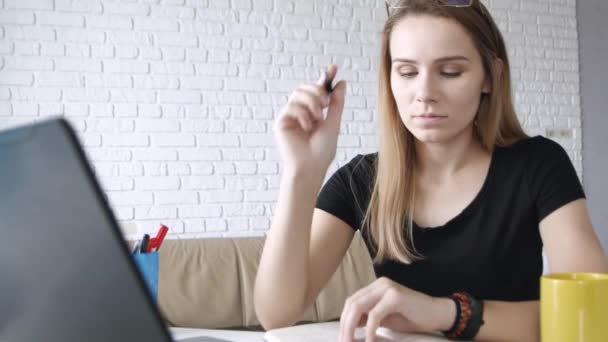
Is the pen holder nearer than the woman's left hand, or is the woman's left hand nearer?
the woman's left hand

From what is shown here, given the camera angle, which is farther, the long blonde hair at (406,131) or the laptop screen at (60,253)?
the long blonde hair at (406,131)

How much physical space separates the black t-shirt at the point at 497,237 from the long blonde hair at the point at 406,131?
0.04 metres

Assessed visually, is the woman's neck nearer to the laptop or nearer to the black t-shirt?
the black t-shirt

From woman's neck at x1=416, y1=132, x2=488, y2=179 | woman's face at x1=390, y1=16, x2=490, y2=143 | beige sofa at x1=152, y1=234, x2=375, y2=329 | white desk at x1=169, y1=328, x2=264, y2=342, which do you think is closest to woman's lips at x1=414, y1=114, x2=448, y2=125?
woman's face at x1=390, y1=16, x2=490, y2=143

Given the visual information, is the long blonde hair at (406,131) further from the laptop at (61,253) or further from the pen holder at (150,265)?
the laptop at (61,253)

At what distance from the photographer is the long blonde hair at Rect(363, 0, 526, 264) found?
1062 millimetres

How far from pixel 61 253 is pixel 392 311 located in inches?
19.6

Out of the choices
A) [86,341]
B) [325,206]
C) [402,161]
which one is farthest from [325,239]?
[86,341]

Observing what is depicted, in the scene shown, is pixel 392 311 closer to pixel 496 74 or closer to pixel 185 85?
pixel 496 74

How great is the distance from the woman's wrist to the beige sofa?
1.38 meters

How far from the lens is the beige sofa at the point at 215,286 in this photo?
204cm

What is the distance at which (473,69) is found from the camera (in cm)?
104

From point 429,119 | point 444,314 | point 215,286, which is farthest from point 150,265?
point 215,286

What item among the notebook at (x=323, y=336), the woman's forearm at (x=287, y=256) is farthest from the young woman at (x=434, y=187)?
the notebook at (x=323, y=336)
